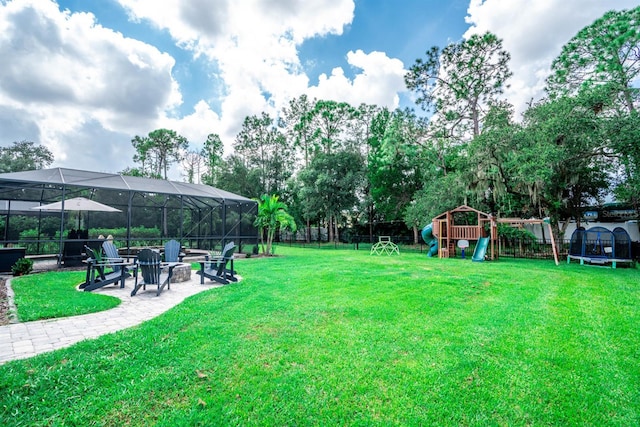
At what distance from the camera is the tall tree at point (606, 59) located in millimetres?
10344

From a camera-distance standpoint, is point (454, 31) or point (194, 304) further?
point (454, 31)

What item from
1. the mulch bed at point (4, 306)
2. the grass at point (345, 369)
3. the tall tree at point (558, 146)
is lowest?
the grass at point (345, 369)

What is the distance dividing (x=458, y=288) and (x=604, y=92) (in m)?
8.82

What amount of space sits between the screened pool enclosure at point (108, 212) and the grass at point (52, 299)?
7.61ft

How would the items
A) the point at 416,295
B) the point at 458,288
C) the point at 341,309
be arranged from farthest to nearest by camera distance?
the point at 458,288
the point at 416,295
the point at 341,309

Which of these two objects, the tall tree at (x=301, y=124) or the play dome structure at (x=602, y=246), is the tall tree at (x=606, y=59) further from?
the tall tree at (x=301, y=124)

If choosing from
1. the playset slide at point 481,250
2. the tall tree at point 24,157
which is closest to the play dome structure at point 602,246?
the playset slide at point 481,250

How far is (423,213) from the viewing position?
57.0 ft

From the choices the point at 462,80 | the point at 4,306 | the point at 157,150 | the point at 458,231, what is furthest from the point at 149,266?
the point at 157,150

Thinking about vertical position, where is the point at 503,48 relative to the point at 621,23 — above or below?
above

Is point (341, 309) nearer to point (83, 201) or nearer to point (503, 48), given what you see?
point (83, 201)

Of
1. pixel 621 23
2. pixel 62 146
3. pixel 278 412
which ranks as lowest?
pixel 278 412

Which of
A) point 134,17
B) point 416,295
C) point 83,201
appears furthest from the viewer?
point 83,201

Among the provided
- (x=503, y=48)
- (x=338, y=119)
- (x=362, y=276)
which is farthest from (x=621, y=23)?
(x=338, y=119)
